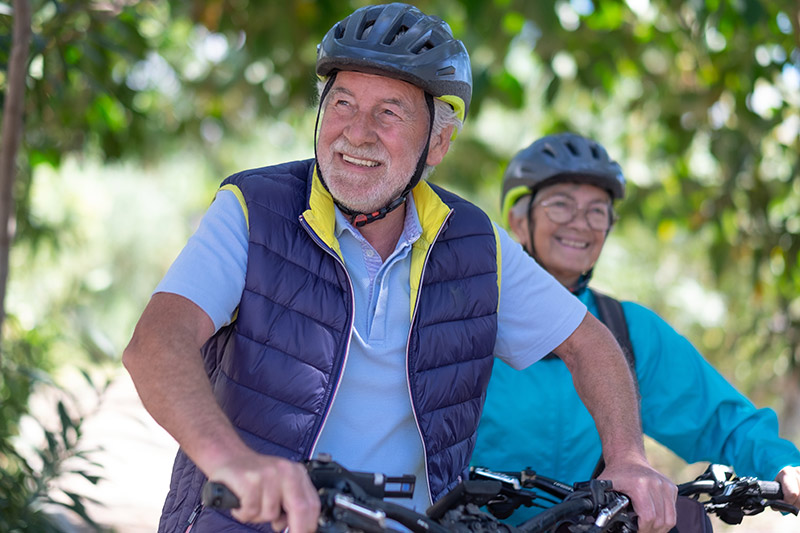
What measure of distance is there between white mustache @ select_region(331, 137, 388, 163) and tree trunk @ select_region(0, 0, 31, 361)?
6.37 feet

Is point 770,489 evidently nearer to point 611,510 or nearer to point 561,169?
point 611,510

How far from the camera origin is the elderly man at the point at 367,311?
221 centimetres

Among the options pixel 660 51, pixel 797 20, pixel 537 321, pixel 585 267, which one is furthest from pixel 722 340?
pixel 537 321

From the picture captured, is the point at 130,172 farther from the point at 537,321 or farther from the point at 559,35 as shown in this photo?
the point at 537,321

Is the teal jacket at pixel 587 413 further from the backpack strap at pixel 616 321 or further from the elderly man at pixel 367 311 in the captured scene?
the elderly man at pixel 367 311

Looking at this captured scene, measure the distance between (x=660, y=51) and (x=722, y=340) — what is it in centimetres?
303

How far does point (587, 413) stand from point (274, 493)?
2.03 metres

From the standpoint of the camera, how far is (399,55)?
2.60 metres

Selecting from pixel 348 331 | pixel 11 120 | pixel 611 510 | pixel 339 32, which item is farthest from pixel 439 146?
pixel 11 120

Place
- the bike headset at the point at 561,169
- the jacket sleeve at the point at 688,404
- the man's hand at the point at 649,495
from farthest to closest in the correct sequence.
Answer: the bike headset at the point at 561,169 < the jacket sleeve at the point at 688,404 < the man's hand at the point at 649,495

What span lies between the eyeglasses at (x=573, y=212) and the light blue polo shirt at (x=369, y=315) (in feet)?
3.66

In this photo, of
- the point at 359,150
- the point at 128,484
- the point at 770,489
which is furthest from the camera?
the point at 128,484

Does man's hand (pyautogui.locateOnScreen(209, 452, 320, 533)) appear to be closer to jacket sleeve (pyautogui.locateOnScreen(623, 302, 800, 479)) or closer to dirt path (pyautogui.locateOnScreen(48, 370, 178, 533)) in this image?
jacket sleeve (pyautogui.locateOnScreen(623, 302, 800, 479))

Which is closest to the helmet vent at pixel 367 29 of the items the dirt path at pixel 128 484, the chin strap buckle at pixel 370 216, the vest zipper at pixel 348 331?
the chin strap buckle at pixel 370 216
